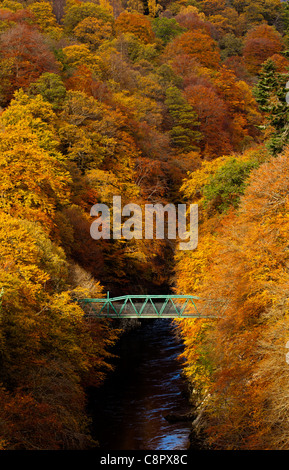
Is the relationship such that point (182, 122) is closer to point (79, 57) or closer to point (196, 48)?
point (79, 57)

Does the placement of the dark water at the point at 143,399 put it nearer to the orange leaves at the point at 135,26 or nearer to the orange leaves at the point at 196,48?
the orange leaves at the point at 196,48

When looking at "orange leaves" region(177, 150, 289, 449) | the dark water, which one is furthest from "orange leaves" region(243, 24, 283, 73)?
"orange leaves" region(177, 150, 289, 449)

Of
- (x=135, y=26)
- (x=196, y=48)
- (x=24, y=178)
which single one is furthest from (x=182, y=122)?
(x=24, y=178)

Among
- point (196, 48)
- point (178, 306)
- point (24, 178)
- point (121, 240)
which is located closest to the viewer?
point (24, 178)

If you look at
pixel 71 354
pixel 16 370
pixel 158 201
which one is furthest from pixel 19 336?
pixel 158 201

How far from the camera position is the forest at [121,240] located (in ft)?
61.5

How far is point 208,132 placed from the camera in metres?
63.2

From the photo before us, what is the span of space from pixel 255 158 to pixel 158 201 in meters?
12.5

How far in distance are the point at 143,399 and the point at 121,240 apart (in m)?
13.3

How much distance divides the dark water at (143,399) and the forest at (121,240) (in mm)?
912

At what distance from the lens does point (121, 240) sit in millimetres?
37969

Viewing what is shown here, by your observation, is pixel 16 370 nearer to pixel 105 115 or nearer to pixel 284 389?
pixel 284 389

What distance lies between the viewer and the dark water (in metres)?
22.5
